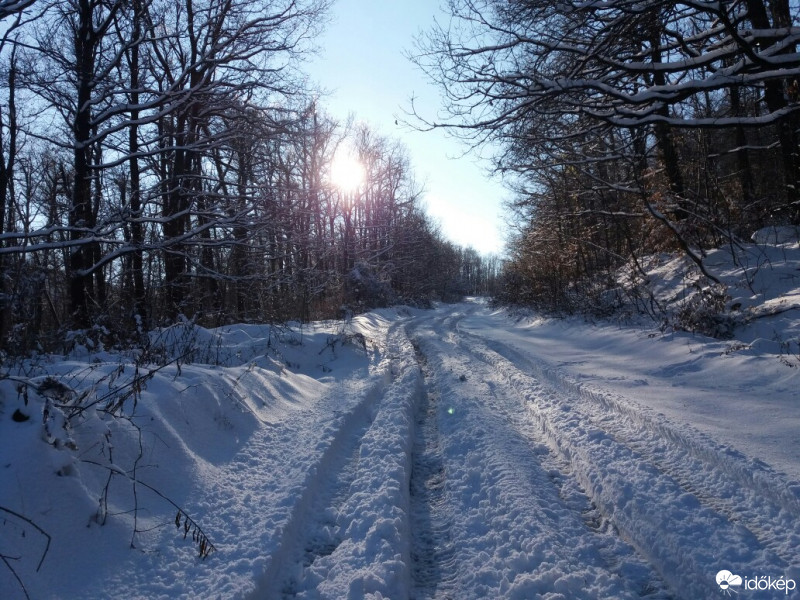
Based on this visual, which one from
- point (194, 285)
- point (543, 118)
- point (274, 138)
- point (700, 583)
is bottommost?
point (700, 583)

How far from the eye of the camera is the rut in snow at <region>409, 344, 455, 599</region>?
2885 mm

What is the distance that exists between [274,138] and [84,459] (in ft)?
31.1

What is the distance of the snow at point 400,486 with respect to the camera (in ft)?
8.94

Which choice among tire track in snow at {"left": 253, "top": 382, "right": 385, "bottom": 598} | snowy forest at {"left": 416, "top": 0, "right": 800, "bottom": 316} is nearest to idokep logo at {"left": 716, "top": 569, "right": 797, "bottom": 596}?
tire track in snow at {"left": 253, "top": 382, "right": 385, "bottom": 598}

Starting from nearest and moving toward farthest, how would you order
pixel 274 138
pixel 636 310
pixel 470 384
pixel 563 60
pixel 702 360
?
pixel 702 360 → pixel 470 384 → pixel 563 60 → pixel 274 138 → pixel 636 310

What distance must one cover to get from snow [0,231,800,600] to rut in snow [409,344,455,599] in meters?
0.02

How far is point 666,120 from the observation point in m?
8.46

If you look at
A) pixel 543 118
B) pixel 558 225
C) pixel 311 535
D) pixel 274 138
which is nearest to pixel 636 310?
pixel 543 118

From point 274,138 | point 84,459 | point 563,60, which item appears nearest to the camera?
point 84,459

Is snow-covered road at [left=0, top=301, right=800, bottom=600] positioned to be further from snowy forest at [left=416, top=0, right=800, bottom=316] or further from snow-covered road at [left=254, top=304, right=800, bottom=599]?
snowy forest at [left=416, top=0, right=800, bottom=316]

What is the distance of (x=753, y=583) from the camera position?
2471 mm

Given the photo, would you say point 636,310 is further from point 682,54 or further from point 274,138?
point 274,138

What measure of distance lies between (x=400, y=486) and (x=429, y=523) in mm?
467

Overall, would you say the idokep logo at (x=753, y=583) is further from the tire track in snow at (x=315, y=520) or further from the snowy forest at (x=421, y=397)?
the tire track in snow at (x=315, y=520)
